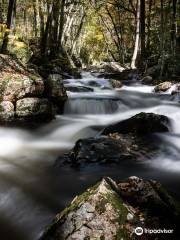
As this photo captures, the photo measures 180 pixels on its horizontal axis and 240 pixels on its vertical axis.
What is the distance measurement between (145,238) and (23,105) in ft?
27.3

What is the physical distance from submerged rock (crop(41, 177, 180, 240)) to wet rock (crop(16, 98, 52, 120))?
7.44 meters

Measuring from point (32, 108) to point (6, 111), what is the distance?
0.84 meters

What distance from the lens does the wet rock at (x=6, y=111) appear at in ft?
36.4

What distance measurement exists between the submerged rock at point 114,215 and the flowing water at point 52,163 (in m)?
1.11

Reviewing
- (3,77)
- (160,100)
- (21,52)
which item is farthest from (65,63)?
(3,77)

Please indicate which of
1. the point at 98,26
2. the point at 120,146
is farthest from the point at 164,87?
the point at 98,26

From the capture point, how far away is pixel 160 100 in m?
14.5

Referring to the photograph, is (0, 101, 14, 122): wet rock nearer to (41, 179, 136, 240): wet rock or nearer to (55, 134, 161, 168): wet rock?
(55, 134, 161, 168): wet rock

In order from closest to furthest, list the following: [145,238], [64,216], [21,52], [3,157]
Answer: [145,238], [64,216], [3,157], [21,52]

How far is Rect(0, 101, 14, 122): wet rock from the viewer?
11094 mm

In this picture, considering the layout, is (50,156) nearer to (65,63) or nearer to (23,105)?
(23,105)

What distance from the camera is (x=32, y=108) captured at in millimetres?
11531

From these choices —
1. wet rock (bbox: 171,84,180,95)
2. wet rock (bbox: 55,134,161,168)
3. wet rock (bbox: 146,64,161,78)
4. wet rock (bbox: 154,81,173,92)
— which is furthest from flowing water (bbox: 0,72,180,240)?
wet rock (bbox: 146,64,161,78)

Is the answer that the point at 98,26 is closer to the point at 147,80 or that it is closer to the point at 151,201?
the point at 147,80
